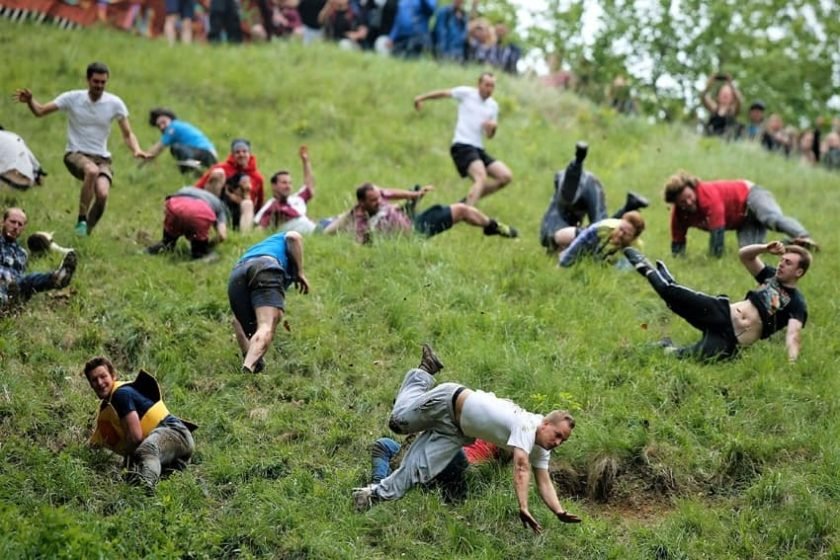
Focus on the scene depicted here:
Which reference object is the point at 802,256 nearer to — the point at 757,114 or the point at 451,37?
the point at 757,114

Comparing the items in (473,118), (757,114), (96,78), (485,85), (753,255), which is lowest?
(757,114)

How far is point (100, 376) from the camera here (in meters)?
8.52

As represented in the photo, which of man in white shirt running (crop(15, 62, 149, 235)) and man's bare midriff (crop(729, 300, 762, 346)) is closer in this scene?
man's bare midriff (crop(729, 300, 762, 346))

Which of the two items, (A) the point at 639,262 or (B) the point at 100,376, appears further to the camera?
(A) the point at 639,262

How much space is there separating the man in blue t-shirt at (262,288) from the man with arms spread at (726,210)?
413cm

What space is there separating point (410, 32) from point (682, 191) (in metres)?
10.4

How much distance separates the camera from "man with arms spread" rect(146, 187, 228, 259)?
12055mm

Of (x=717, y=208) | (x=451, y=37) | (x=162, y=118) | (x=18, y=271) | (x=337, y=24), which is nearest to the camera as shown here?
(x=18, y=271)

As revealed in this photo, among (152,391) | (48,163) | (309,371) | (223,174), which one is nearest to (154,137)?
(48,163)

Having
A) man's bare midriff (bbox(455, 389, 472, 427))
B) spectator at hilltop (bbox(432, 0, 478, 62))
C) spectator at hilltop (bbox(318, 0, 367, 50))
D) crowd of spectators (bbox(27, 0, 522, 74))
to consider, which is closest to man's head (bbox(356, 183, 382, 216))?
man's bare midriff (bbox(455, 389, 472, 427))

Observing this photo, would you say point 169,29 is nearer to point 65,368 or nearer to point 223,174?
point 223,174

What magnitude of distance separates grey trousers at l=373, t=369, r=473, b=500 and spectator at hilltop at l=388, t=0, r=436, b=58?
1374cm

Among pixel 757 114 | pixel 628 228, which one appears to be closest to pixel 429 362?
pixel 628 228

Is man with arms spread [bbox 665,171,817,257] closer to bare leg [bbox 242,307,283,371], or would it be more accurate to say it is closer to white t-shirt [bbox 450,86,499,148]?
white t-shirt [bbox 450,86,499,148]
